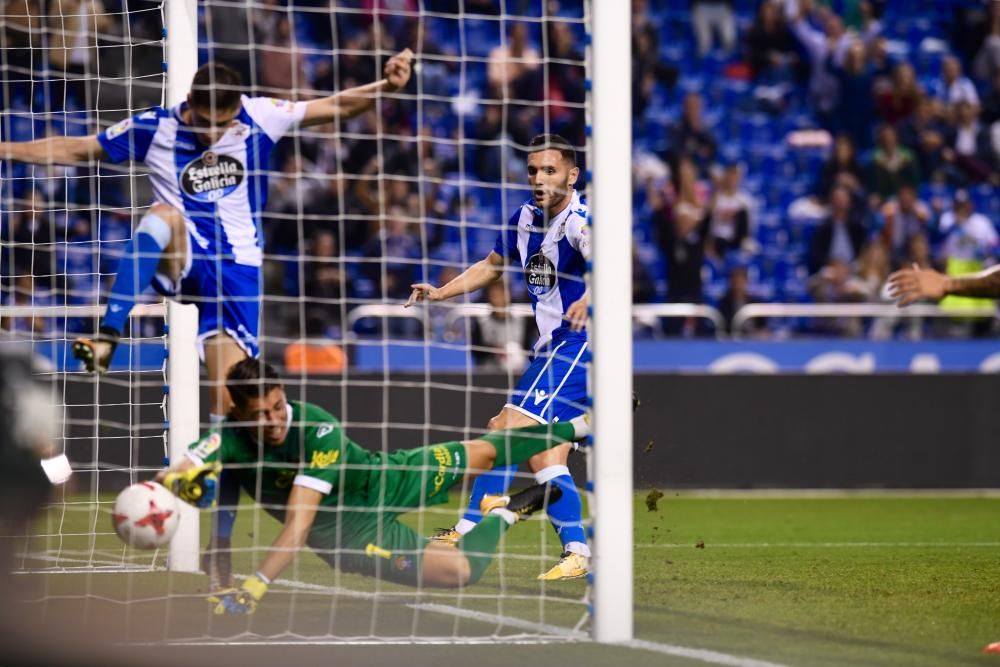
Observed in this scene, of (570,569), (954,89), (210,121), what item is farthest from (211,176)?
(954,89)

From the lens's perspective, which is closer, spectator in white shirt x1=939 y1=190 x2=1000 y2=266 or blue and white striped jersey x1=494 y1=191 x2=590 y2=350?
blue and white striped jersey x1=494 y1=191 x2=590 y2=350

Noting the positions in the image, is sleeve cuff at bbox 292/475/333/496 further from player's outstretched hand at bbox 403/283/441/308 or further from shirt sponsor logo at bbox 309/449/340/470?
player's outstretched hand at bbox 403/283/441/308

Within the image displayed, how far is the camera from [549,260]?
8031 millimetres

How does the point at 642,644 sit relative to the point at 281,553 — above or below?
below

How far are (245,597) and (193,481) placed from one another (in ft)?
1.65

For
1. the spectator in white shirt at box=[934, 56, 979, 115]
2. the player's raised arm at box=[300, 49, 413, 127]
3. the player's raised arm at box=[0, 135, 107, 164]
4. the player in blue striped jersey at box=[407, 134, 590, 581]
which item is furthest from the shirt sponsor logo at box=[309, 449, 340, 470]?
the spectator in white shirt at box=[934, 56, 979, 115]

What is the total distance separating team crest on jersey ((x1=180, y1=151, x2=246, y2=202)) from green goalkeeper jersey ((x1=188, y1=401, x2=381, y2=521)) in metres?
1.33

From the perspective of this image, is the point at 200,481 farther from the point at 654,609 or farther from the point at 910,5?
the point at 910,5

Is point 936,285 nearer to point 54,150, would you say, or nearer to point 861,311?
point 54,150

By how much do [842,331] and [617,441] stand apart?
986cm

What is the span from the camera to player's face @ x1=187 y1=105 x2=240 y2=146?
7242mm

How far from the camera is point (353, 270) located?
51.8 feet

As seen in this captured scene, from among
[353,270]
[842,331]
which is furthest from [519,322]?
[842,331]

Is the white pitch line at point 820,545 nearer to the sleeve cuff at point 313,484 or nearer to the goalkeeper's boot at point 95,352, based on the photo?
the sleeve cuff at point 313,484
